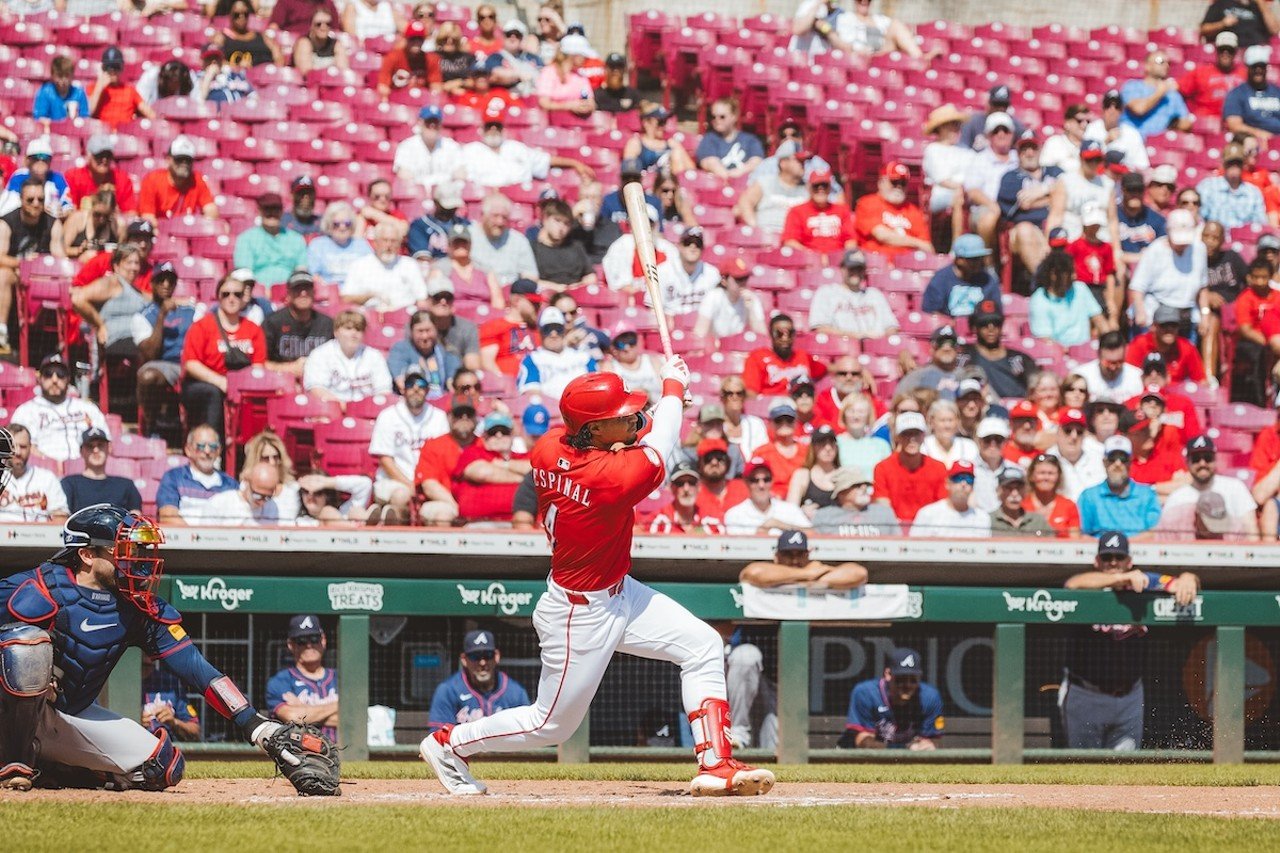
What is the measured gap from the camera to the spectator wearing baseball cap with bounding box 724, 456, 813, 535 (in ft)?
32.2

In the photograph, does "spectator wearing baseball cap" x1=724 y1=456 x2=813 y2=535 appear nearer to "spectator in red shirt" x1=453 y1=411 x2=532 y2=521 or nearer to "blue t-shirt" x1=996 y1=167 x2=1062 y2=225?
"spectator in red shirt" x1=453 y1=411 x2=532 y2=521

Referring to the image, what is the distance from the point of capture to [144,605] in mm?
6445

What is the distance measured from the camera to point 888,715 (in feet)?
29.5

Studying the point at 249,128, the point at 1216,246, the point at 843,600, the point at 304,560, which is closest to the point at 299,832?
the point at 304,560

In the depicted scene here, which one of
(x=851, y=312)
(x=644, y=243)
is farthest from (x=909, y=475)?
(x=644, y=243)

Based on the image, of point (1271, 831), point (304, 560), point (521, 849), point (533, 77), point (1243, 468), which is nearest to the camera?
point (521, 849)

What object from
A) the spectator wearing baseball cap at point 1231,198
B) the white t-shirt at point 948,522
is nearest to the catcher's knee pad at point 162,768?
the white t-shirt at point 948,522

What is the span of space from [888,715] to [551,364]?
347 cm

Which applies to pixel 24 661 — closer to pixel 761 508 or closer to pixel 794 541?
pixel 794 541

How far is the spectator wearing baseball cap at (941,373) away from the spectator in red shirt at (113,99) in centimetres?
595

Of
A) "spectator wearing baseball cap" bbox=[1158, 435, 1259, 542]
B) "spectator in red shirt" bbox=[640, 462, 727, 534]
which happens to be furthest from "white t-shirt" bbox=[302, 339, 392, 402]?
"spectator wearing baseball cap" bbox=[1158, 435, 1259, 542]

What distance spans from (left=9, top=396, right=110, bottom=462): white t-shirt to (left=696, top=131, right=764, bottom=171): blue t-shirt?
5880 millimetres

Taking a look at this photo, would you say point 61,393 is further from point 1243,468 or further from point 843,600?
point 1243,468

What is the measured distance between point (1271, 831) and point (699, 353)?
659cm
